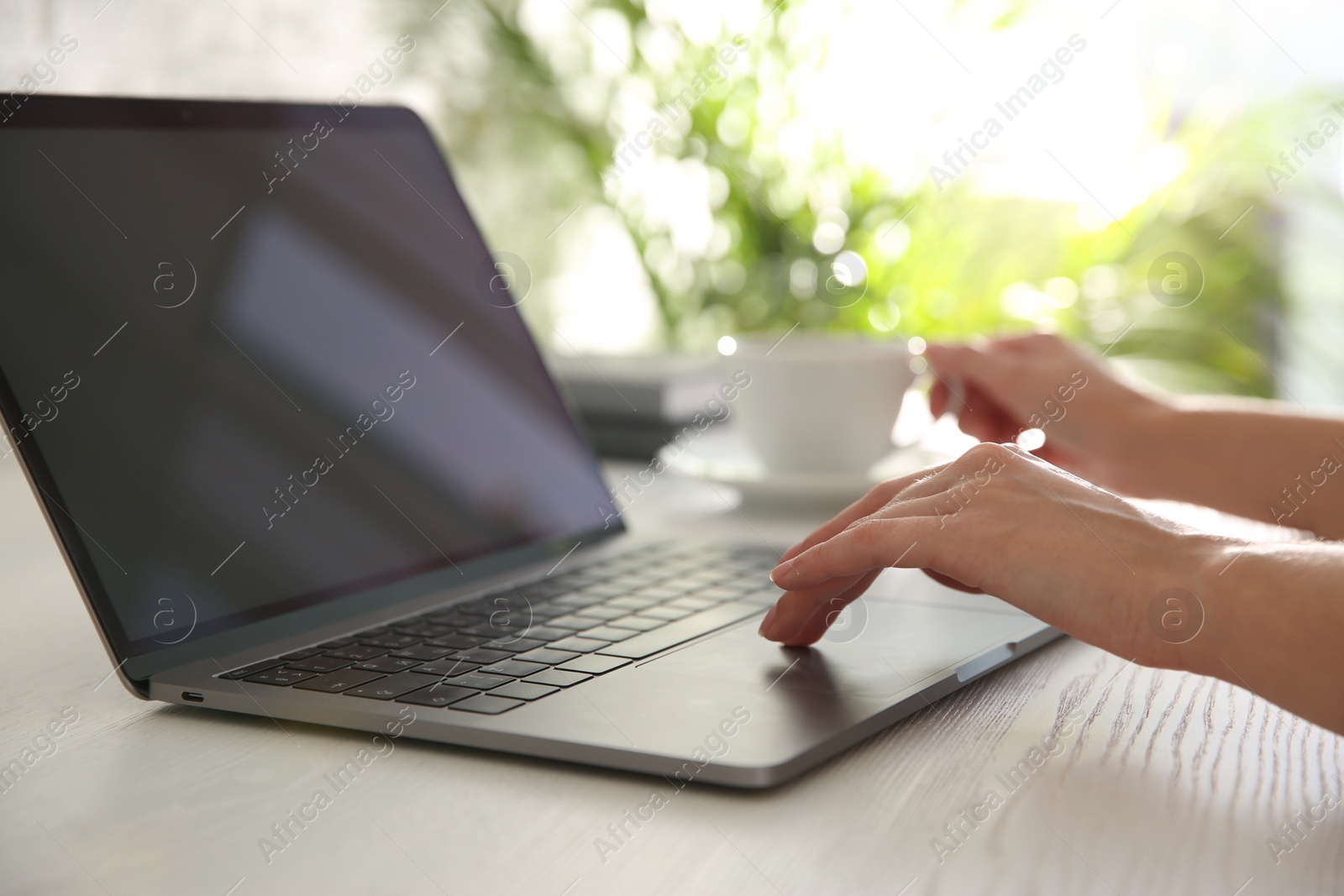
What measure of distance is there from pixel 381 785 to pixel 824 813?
193mm

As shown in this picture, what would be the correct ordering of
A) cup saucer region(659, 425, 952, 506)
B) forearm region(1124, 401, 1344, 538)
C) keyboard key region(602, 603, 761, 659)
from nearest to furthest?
keyboard key region(602, 603, 761, 659) < forearm region(1124, 401, 1344, 538) < cup saucer region(659, 425, 952, 506)

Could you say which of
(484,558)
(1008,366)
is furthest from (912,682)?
(1008,366)

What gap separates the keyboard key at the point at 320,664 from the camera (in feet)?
1.96

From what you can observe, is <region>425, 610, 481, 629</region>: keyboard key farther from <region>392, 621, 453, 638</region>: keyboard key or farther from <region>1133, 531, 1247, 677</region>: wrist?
<region>1133, 531, 1247, 677</region>: wrist

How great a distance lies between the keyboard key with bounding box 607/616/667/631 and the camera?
684mm

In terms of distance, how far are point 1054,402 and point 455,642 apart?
733mm

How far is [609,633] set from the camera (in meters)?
0.67

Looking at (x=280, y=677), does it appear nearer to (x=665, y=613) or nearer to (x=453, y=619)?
(x=453, y=619)

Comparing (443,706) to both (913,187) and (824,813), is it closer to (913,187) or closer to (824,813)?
(824,813)

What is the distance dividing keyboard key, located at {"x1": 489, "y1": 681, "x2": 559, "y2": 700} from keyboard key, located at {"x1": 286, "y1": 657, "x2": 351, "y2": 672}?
0.33 ft

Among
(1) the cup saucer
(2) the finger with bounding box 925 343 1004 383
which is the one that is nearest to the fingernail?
(1) the cup saucer

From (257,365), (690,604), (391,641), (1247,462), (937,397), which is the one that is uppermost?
(257,365)

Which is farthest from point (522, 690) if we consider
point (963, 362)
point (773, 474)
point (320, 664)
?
point (963, 362)

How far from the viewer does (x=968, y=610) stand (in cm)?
A: 73
